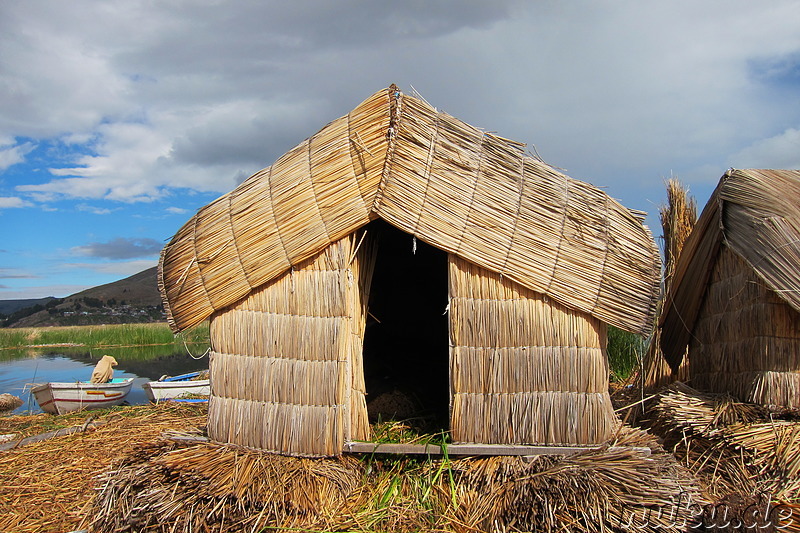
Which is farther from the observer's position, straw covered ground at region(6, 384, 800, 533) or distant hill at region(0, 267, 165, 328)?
distant hill at region(0, 267, 165, 328)

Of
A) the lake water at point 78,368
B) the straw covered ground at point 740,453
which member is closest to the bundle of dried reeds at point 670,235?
the straw covered ground at point 740,453

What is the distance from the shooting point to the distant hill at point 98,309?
46.1 metres

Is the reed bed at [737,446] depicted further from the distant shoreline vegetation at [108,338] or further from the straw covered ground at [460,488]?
the distant shoreline vegetation at [108,338]

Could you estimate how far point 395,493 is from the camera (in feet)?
14.5

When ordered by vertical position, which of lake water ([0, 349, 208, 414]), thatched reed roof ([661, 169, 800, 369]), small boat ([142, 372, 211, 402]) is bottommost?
lake water ([0, 349, 208, 414])

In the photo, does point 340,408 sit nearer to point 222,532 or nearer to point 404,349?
point 222,532

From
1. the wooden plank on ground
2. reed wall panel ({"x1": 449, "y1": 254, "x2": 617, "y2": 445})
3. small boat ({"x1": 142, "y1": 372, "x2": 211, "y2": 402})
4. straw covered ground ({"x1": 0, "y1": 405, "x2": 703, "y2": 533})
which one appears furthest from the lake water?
reed wall panel ({"x1": 449, "y1": 254, "x2": 617, "y2": 445})

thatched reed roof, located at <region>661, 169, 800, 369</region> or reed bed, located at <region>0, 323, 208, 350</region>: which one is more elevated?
thatched reed roof, located at <region>661, 169, 800, 369</region>

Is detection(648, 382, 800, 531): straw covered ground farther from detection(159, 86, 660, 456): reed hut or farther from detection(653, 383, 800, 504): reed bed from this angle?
detection(159, 86, 660, 456): reed hut

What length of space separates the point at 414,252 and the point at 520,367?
1164mm

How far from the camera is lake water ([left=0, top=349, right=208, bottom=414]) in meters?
17.1

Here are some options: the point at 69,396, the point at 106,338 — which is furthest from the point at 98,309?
the point at 69,396

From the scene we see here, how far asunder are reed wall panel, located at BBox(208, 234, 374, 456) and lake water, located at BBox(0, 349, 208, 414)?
10420mm

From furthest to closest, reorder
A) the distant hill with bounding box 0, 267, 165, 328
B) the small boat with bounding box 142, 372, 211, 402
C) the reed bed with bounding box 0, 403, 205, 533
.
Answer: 1. the distant hill with bounding box 0, 267, 165, 328
2. the small boat with bounding box 142, 372, 211, 402
3. the reed bed with bounding box 0, 403, 205, 533
